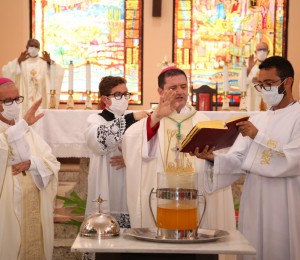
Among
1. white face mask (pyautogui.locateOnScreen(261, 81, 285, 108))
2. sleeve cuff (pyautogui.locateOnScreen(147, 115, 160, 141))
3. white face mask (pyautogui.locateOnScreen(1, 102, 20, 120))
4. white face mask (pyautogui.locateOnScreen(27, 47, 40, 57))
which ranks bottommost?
sleeve cuff (pyautogui.locateOnScreen(147, 115, 160, 141))

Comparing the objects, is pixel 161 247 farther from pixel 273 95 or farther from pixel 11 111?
pixel 11 111

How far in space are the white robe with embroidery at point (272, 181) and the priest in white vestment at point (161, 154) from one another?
12.7 inches

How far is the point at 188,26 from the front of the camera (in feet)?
39.0

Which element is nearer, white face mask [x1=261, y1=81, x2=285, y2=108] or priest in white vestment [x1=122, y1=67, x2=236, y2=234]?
white face mask [x1=261, y1=81, x2=285, y2=108]

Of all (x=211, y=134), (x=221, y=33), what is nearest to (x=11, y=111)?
(x=211, y=134)

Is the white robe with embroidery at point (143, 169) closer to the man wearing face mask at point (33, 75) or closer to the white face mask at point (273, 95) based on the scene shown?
the white face mask at point (273, 95)

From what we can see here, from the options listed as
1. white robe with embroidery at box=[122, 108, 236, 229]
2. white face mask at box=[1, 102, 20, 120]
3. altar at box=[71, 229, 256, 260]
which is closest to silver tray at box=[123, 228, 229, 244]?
altar at box=[71, 229, 256, 260]

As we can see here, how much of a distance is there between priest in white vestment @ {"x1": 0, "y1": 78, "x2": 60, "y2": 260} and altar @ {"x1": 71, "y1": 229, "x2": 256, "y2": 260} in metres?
1.91

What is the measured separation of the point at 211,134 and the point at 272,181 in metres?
0.88

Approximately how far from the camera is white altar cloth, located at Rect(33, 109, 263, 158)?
689cm

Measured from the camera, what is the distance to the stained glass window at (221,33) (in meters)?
11.8

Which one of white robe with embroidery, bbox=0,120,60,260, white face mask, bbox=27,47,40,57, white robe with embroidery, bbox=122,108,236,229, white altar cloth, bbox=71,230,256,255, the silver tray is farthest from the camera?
white face mask, bbox=27,47,40,57

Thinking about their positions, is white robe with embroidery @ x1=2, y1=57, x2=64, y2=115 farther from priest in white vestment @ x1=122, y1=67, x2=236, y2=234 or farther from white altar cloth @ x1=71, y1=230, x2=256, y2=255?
white altar cloth @ x1=71, y1=230, x2=256, y2=255

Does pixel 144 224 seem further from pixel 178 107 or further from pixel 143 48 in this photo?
pixel 143 48
